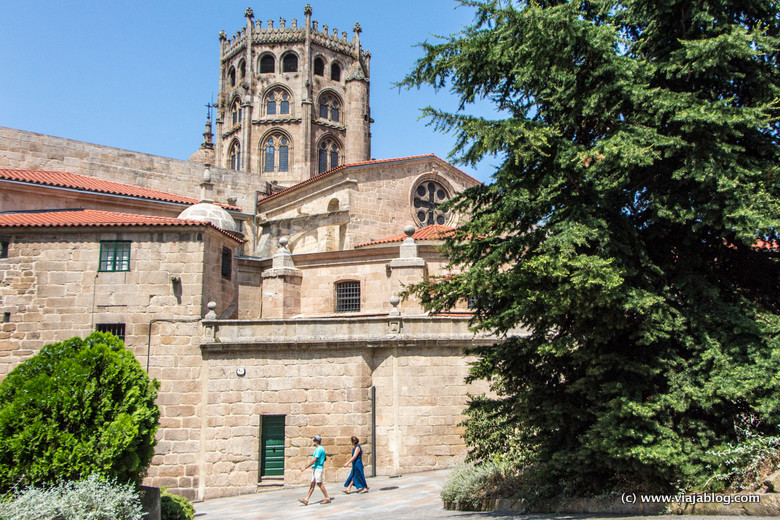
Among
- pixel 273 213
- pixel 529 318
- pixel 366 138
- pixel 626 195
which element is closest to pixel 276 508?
pixel 529 318

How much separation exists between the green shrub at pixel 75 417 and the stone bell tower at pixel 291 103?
107 ft

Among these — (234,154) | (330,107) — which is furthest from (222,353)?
(330,107)

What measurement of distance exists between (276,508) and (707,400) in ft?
27.2

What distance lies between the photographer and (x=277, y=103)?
4547cm

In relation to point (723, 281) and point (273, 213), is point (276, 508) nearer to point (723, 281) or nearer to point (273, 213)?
point (723, 281)

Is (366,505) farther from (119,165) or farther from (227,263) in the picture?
(119,165)

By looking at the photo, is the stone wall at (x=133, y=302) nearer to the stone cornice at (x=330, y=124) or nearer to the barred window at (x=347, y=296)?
the barred window at (x=347, y=296)

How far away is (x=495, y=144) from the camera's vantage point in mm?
10477

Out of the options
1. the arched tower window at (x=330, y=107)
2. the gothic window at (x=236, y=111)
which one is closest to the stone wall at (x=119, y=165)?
the arched tower window at (x=330, y=107)

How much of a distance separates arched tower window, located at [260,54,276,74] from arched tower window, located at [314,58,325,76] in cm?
286

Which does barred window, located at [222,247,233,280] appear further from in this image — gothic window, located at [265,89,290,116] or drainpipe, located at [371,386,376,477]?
gothic window, located at [265,89,290,116]

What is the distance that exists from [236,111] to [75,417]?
38.4 meters

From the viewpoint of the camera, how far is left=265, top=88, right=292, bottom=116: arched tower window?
45.3 m

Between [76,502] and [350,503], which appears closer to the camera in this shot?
[76,502]
